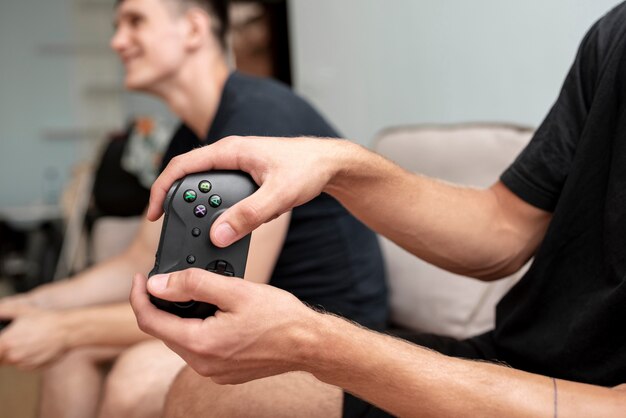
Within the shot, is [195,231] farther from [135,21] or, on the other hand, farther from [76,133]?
→ [76,133]

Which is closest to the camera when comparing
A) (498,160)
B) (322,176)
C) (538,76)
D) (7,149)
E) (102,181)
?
(322,176)

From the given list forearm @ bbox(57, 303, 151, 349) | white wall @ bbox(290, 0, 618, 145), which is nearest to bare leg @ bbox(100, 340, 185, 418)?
forearm @ bbox(57, 303, 151, 349)

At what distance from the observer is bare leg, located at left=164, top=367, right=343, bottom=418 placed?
0.73 meters

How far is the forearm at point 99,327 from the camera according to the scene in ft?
3.76

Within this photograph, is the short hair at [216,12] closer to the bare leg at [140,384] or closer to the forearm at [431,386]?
the bare leg at [140,384]

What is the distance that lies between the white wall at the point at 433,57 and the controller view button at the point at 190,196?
89 centimetres

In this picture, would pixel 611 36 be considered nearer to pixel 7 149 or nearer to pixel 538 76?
pixel 538 76

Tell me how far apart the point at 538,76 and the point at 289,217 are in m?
0.62

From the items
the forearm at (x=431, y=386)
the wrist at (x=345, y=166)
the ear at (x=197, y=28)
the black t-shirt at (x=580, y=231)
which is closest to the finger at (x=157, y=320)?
the forearm at (x=431, y=386)

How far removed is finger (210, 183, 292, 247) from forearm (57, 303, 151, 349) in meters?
0.66

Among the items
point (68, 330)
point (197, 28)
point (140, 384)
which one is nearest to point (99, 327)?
point (68, 330)

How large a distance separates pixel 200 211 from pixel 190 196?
16 mm

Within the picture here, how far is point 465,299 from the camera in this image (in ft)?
4.09

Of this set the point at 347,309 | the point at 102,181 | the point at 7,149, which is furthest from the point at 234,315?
the point at 7,149
